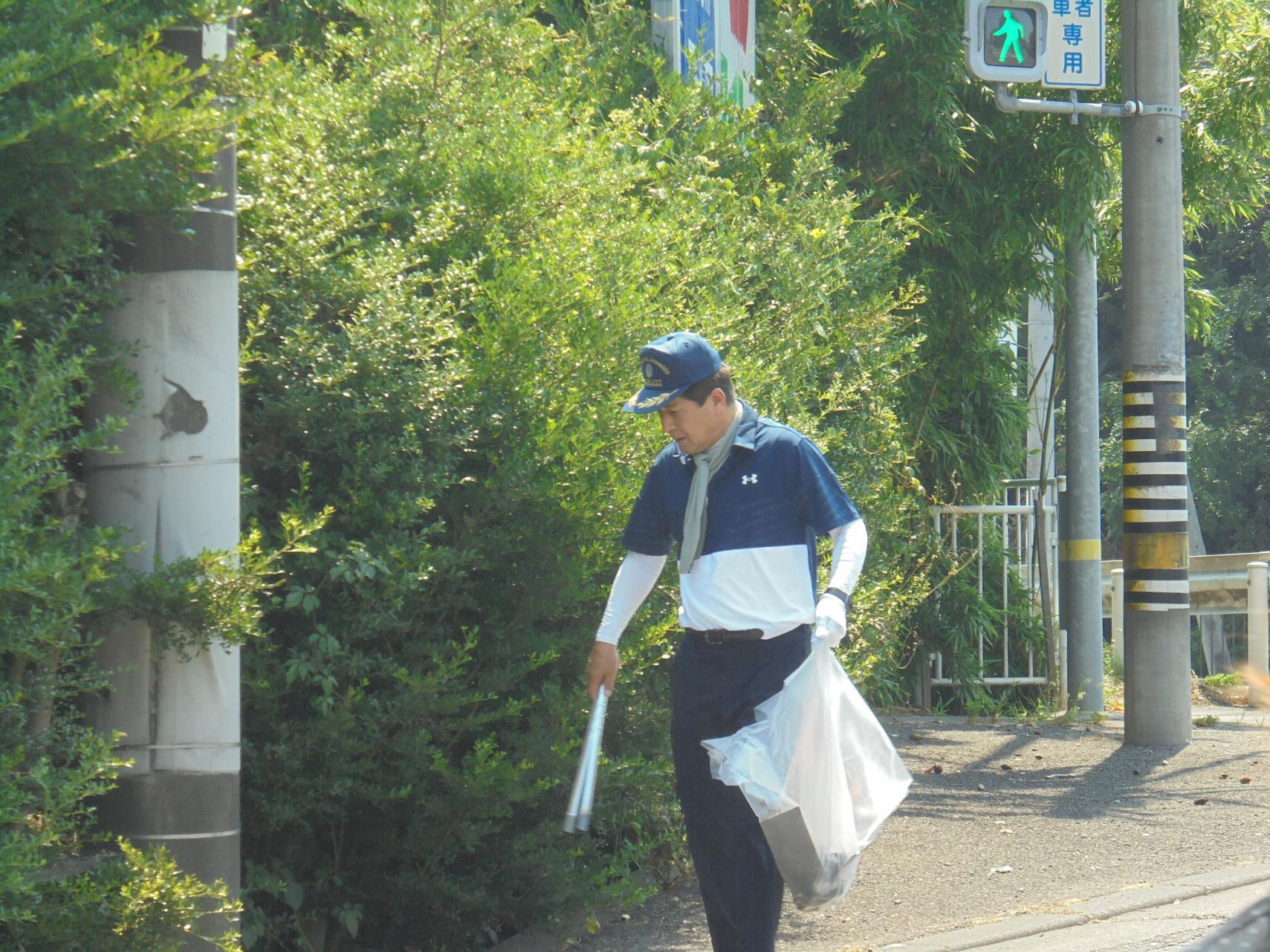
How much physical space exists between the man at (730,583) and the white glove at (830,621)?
1.5 inches

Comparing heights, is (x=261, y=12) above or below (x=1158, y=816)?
above

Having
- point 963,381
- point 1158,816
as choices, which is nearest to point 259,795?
point 1158,816

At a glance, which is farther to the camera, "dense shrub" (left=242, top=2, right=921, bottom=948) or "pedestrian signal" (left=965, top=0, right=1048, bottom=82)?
"pedestrian signal" (left=965, top=0, right=1048, bottom=82)

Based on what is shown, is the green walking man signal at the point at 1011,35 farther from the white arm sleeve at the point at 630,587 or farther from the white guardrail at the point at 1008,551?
the white arm sleeve at the point at 630,587

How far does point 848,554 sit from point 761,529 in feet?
0.83

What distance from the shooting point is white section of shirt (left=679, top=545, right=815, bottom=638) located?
4.61 meters

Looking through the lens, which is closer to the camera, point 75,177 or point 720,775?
point 75,177

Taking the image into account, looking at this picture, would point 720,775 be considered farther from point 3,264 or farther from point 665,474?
point 3,264

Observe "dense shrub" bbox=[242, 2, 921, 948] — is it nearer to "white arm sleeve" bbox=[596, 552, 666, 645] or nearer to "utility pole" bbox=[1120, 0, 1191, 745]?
"white arm sleeve" bbox=[596, 552, 666, 645]

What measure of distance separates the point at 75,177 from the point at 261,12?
3.88 meters

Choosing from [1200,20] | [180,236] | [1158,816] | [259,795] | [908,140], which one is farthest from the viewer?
[1200,20]

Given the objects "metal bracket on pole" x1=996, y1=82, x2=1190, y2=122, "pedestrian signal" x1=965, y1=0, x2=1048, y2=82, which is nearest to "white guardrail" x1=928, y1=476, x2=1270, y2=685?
"metal bracket on pole" x1=996, y1=82, x2=1190, y2=122

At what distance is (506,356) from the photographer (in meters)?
5.06

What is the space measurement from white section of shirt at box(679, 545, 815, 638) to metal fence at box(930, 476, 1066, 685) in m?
7.48
